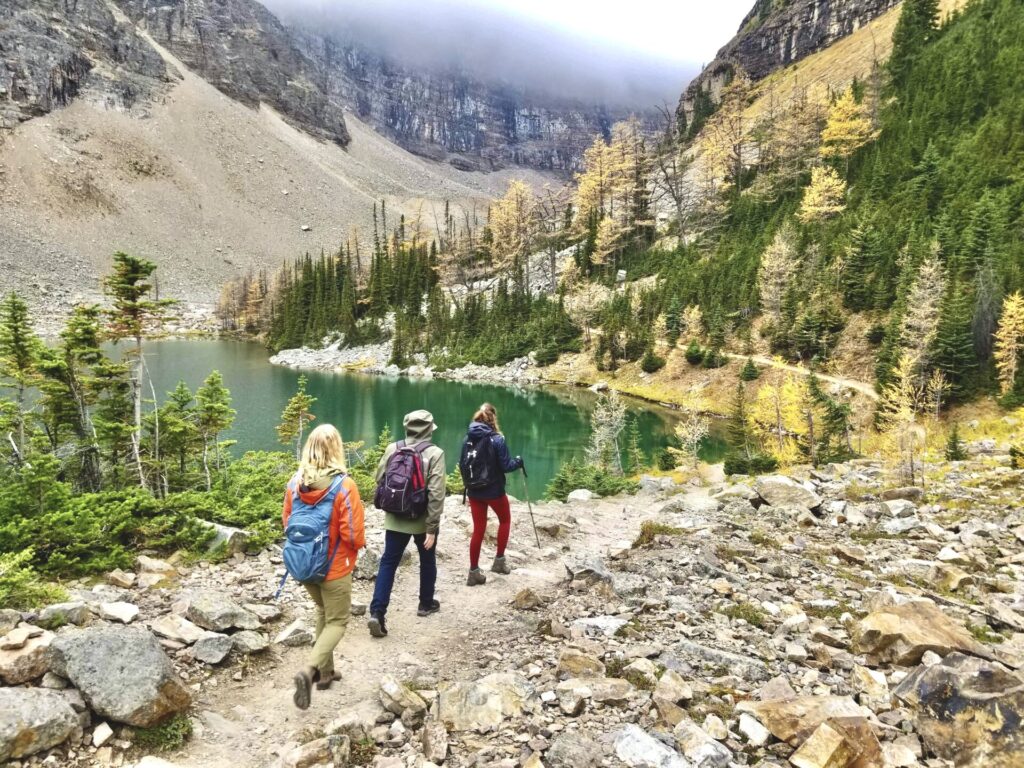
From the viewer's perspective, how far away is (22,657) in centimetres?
427

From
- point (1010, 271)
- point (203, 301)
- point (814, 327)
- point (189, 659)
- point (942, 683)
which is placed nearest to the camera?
point (942, 683)

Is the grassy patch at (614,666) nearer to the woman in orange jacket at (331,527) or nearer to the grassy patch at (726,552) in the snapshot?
the woman in orange jacket at (331,527)

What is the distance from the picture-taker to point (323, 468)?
5234 millimetres

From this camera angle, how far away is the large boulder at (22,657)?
4206 millimetres

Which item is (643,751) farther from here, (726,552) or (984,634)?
(726,552)

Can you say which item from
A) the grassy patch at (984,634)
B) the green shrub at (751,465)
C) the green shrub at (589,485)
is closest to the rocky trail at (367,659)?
the grassy patch at (984,634)

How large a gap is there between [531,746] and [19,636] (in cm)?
421

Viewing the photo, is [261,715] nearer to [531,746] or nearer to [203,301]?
[531,746]

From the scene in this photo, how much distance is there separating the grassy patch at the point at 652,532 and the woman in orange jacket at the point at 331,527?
658 centimetres

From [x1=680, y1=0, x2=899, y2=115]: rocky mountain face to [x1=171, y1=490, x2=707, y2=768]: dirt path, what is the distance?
146 meters

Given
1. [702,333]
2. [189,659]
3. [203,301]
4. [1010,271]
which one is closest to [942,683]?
[189,659]

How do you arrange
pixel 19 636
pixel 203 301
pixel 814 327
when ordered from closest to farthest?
pixel 19 636 < pixel 814 327 < pixel 203 301

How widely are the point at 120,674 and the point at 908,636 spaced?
6765 mm

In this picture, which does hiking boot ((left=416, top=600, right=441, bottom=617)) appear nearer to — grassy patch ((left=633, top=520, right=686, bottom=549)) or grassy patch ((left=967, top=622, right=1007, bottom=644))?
grassy patch ((left=633, top=520, right=686, bottom=549))
